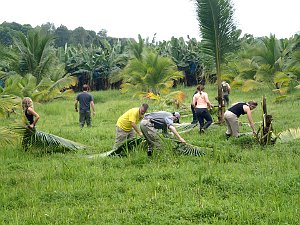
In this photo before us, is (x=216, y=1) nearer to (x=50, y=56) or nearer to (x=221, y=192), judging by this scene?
Answer: (x=221, y=192)

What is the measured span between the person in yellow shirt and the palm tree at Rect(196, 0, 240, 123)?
4.14 metres

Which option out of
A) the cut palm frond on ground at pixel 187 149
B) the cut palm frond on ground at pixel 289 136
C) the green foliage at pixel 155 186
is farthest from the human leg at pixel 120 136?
the cut palm frond on ground at pixel 289 136

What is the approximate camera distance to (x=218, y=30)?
42.5ft

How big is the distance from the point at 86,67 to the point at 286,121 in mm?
19324

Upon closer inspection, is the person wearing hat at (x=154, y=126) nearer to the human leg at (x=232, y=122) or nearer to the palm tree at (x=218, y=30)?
the human leg at (x=232, y=122)

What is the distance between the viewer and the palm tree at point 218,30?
12.8m

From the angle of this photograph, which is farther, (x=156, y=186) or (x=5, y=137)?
(x=5, y=137)

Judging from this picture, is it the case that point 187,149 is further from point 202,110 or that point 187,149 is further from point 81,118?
point 81,118

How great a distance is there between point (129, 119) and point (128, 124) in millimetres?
270

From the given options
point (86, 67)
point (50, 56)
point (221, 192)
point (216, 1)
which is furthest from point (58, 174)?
point (86, 67)

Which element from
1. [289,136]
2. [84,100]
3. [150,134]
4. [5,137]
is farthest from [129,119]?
[84,100]

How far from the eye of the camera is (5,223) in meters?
5.66

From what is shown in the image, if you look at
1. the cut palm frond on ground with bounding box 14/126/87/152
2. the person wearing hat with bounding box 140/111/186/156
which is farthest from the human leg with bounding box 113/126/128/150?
the cut palm frond on ground with bounding box 14/126/87/152

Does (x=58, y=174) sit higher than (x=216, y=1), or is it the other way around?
(x=216, y=1)
